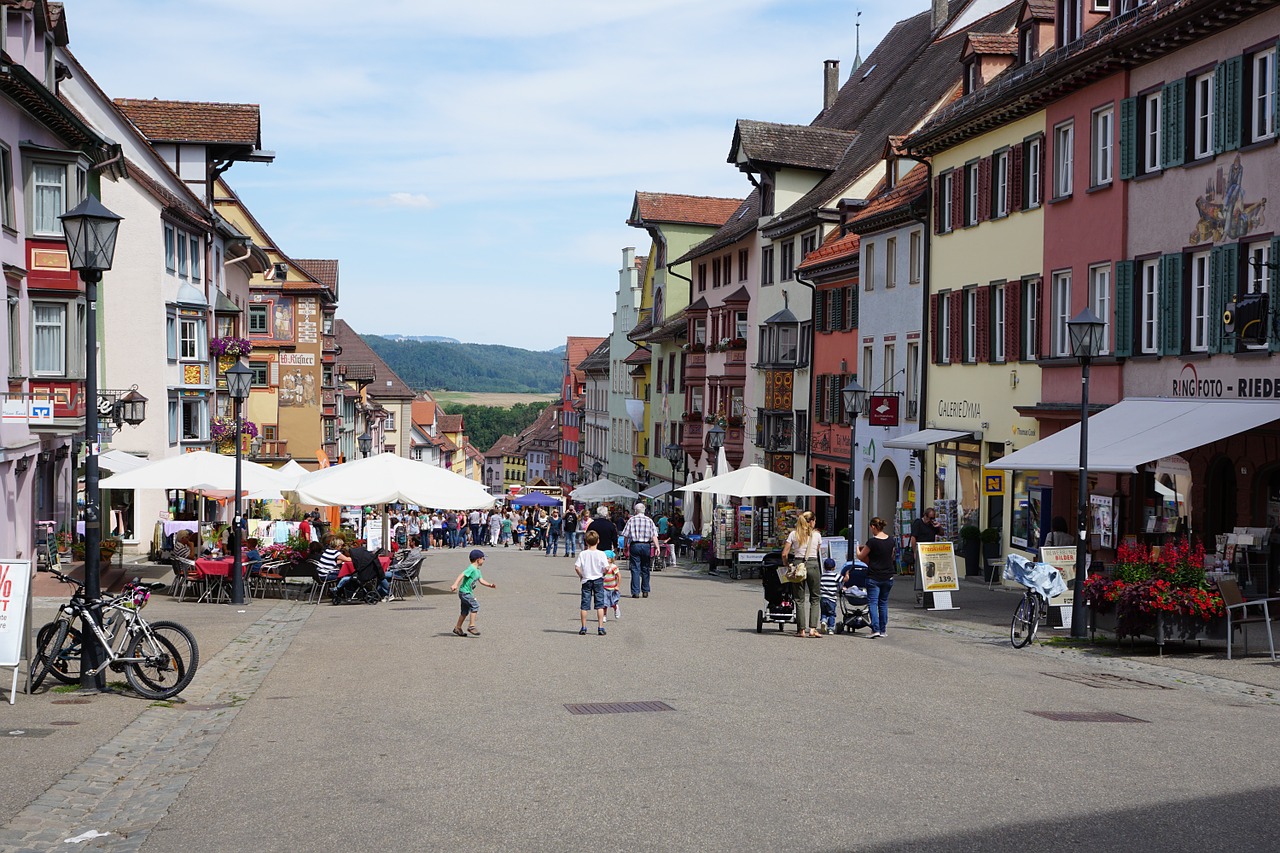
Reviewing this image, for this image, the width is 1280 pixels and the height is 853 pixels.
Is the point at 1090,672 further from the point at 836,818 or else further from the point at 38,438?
the point at 38,438

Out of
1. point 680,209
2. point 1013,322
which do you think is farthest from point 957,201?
point 680,209

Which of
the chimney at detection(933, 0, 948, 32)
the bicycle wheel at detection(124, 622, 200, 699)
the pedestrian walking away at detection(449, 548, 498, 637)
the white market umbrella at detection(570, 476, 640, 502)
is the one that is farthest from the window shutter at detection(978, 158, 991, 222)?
the white market umbrella at detection(570, 476, 640, 502)

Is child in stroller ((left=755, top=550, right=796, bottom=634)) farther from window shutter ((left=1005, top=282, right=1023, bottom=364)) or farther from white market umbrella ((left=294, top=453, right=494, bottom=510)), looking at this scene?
window shutter ((left=1005, top=282, right=1023, bottom=364))

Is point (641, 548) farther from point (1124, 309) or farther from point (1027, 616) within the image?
point (1027, 616)

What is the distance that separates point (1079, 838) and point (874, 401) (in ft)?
107

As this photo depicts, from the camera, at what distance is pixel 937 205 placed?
37.0 m

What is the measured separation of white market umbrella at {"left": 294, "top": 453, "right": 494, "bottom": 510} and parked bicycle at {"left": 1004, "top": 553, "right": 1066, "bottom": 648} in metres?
11.4

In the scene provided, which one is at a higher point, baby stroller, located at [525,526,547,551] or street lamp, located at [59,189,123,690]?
street lamp, located at [59,189,123,690]

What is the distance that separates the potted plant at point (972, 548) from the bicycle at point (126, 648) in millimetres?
21480

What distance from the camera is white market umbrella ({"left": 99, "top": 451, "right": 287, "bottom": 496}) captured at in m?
30.1

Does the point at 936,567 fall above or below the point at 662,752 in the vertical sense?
below

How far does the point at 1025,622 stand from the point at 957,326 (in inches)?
657

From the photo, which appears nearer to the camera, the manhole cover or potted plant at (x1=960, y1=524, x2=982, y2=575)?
the manhole cover

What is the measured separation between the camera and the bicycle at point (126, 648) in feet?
46.7
